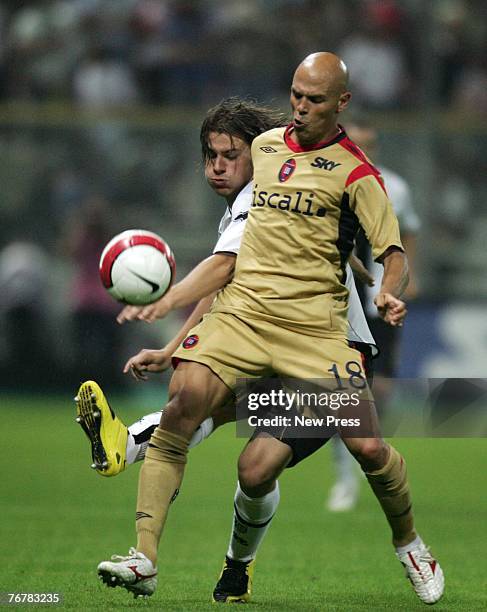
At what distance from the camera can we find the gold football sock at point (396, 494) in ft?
17.5

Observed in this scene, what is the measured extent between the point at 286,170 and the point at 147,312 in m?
0.88

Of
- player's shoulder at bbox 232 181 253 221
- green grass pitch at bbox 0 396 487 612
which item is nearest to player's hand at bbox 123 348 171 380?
player's shoulder at bbox 232 181 253 221

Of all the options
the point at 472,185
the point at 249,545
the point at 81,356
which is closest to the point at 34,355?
the point at 81,356

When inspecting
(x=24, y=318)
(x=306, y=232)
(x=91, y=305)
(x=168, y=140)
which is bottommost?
(x=24, y=318)

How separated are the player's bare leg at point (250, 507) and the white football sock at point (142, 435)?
0.28 metres

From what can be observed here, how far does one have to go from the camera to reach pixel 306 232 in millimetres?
5270

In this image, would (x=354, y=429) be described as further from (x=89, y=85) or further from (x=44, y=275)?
(x=89, y=85)

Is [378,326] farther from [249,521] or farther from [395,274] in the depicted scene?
[395,274]

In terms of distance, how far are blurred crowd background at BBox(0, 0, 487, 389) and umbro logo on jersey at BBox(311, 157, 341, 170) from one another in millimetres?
8599

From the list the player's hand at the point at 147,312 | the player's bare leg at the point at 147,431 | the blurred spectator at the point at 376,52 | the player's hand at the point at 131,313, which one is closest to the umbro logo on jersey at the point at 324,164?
the player's hand at the point at 147,312

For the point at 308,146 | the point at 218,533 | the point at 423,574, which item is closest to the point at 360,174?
the point at 308,146

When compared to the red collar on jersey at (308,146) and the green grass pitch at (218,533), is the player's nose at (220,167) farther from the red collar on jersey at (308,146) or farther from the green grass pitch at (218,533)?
the green grass pitch at (218,533)

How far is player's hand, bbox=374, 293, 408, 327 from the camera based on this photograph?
195 inches

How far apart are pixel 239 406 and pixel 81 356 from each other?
31.8 feet
